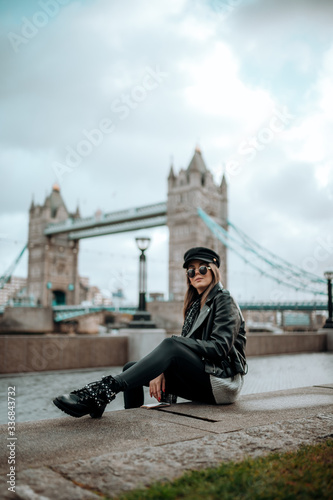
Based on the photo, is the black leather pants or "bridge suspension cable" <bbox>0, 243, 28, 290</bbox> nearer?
the black leather pants

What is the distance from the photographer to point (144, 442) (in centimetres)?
179

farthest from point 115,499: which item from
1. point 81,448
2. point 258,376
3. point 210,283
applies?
point 258,376

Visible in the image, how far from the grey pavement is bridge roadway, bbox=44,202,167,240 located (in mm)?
40547

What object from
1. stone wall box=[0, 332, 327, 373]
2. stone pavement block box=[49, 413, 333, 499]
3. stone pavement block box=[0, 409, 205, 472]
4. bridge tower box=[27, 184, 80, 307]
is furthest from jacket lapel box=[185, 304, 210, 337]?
bridge tower box=[27, 184, 80, 307]

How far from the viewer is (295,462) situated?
1.48m

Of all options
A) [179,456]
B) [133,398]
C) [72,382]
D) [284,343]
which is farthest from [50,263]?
[179,456]

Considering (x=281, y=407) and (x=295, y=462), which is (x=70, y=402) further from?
(x=281, y=407)

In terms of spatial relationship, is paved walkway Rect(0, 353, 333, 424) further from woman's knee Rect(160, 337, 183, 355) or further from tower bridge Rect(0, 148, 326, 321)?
tower bridge Rect(0, 148, 326, 321)

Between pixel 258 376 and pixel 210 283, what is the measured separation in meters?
3.96

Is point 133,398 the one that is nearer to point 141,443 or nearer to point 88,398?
point 88,398

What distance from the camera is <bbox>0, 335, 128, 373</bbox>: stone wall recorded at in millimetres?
6043

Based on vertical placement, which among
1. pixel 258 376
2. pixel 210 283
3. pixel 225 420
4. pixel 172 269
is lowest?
pixel 258 376

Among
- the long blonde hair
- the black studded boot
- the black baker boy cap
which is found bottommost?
the black studded boot

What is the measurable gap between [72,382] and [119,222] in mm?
40858
